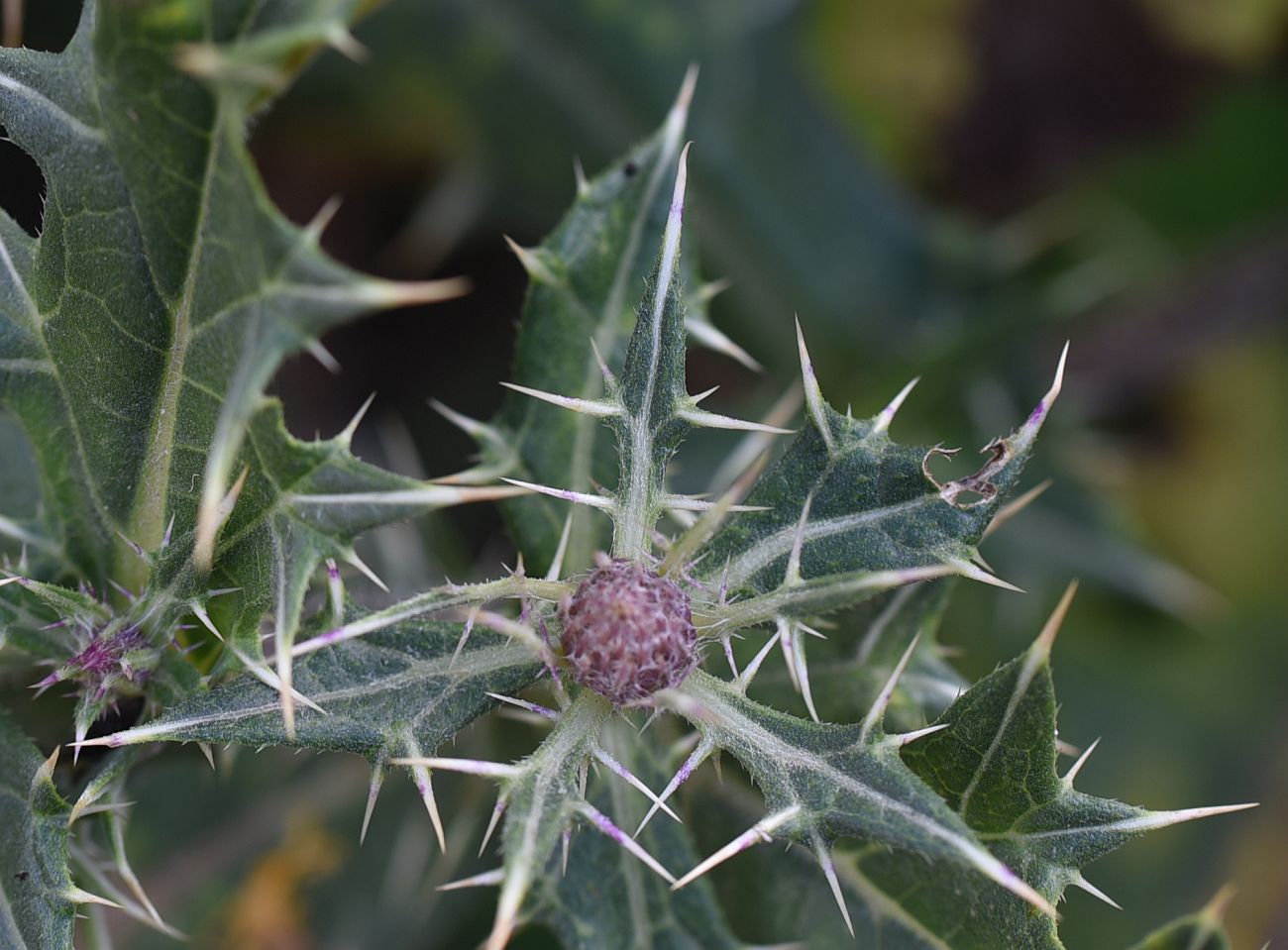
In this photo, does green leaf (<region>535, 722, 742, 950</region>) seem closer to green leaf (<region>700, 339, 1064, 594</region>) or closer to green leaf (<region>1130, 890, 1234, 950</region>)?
green leaf (<region>700, 339, 1064, 594</region>)

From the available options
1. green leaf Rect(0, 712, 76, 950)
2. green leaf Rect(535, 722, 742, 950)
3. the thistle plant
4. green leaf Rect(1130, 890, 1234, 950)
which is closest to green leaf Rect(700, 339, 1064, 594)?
the thistle plant

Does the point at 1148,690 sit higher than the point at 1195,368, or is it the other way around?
the point at 1195,368

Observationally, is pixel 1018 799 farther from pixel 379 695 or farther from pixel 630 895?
pixel 379 695

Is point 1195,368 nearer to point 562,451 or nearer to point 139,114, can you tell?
point 562,451

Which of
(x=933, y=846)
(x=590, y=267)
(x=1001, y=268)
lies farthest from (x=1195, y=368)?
→ (x=933, y=846)

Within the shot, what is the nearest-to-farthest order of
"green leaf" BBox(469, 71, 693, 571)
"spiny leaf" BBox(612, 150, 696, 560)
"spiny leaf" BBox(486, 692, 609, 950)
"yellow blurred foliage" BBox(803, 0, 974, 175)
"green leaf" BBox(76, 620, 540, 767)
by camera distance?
"spiny leaf" BBox(486, 692, 609, 950), "green leaf" BBox(76, 620, 540, 767), "spiny leaf" BBox(612, 150, 696, 560), "green leaf" BBox(469, 71, 693, 571), "yellow blurred foliage" BBox(803, 0, 974, 175)

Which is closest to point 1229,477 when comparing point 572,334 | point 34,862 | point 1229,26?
point 1229,26

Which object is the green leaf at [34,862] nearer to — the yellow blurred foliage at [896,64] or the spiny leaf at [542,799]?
the spiny leaf at [542,799]
